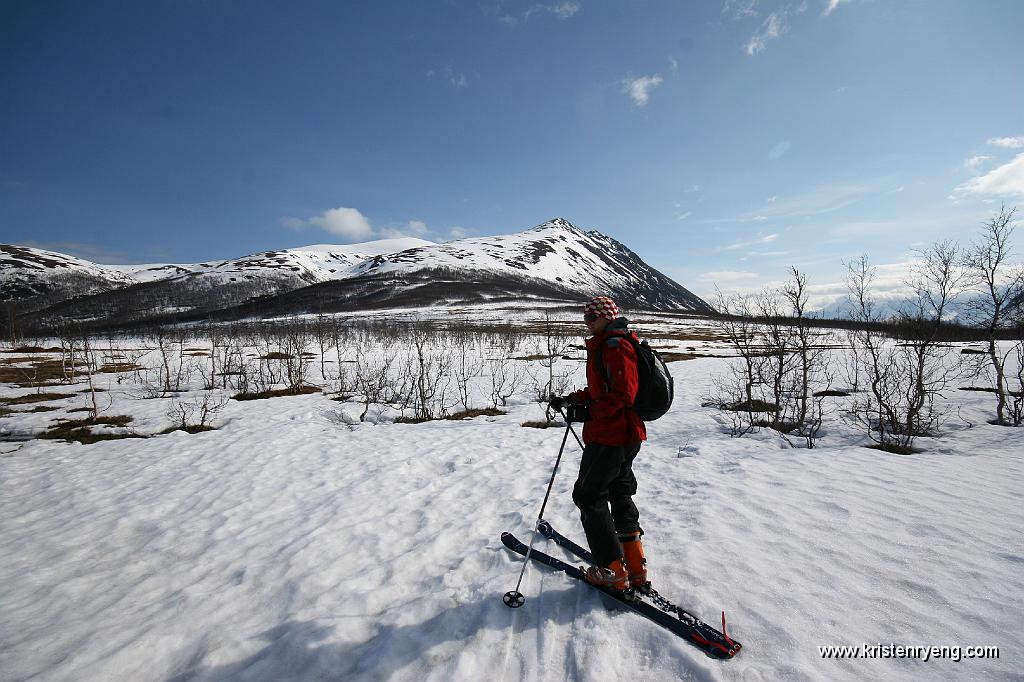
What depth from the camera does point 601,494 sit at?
3494mm

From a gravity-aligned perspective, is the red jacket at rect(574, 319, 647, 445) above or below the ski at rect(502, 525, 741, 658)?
above

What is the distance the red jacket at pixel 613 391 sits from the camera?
3.24 m

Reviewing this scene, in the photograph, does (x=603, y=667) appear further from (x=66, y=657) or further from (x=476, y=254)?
(x=476, y=254)

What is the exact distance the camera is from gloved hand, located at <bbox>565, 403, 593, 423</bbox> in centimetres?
357

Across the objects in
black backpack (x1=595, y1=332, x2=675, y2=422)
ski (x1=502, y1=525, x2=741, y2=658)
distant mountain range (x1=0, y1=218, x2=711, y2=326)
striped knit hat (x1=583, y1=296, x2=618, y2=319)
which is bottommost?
ski (x1=502, y1=525, x2=741, y2=658)

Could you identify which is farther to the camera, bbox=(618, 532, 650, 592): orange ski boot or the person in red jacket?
bbox=(618, 532, 650, 592): orange ski boot

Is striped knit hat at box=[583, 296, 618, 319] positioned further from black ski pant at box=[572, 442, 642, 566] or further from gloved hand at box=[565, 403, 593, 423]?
black ski pant at box=[572, 442, 642, 566]

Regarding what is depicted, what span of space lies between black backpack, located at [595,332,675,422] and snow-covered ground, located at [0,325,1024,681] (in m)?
1.82

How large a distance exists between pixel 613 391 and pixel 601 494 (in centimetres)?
99

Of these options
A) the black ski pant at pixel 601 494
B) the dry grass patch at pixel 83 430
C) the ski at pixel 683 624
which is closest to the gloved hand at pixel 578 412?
the black ski pant at pixel 601 494

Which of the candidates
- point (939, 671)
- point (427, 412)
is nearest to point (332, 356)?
point (427, 412)

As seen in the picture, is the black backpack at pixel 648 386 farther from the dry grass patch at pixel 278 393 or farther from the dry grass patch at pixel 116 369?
the dry grass patch at pixel 116 369

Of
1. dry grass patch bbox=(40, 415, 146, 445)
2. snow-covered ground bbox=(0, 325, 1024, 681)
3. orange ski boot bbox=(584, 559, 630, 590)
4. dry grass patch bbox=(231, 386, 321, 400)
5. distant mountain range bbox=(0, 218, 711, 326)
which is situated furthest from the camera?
distant mountain range bbox=(0, 218, 711, 326)

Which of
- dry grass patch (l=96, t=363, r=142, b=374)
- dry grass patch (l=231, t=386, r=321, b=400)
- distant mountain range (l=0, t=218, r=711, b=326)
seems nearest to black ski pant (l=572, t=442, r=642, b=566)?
dry grass patch (l=231, t=386, r=321, b=400)
